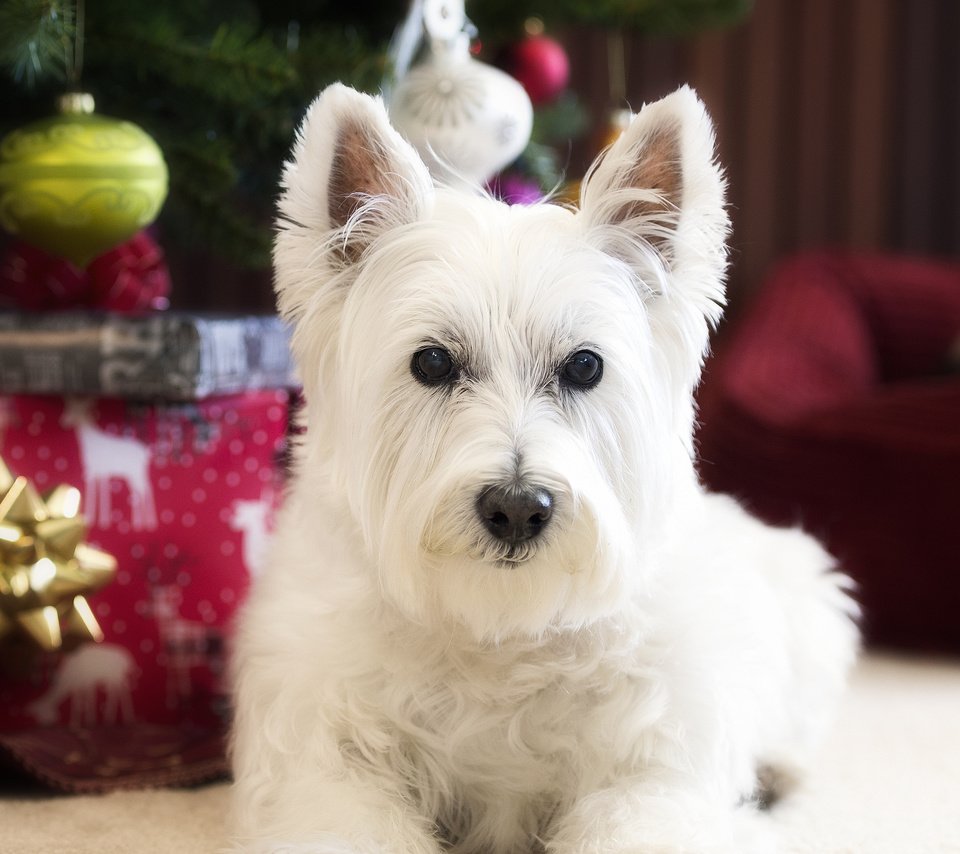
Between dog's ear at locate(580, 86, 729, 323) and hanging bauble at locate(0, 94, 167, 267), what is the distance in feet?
2.01

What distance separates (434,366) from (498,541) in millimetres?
197

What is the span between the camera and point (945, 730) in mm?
1790

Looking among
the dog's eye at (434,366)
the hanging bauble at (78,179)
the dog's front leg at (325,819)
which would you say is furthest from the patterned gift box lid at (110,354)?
the dog's front leg at (325,819)

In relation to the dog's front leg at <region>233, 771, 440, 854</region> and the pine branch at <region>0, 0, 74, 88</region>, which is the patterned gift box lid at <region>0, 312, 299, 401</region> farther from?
the dog's front leg at <region>233, 771, 440, 854</region>

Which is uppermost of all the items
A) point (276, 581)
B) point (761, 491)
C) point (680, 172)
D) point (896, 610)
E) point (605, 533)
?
point (680, 172)

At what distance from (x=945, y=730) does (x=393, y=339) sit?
1.17 metres

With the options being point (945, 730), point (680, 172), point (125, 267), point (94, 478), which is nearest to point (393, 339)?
point (680, 172)

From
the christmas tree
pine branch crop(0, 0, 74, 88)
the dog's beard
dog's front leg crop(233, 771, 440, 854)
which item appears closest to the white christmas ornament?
the christmas tree

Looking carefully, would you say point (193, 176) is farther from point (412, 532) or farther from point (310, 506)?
point (412, 532)

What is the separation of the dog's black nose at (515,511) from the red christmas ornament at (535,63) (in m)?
1.29

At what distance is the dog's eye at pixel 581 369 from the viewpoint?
1.14m

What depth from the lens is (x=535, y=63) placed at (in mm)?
2102

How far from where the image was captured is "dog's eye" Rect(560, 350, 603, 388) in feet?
3.73

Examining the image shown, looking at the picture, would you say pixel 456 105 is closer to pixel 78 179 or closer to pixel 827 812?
pixel 78 179
